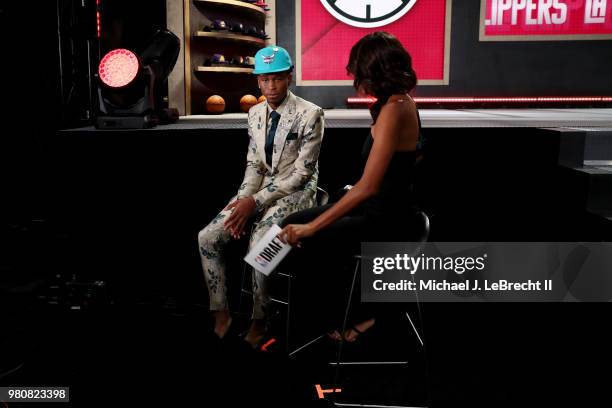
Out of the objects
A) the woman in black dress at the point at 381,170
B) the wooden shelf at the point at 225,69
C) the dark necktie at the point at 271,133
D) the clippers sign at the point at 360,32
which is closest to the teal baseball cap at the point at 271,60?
the dark necktie at the point at 271,133

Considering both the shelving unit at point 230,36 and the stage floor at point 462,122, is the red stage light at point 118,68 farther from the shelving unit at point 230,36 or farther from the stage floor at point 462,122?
the shelving unit at point 230,36

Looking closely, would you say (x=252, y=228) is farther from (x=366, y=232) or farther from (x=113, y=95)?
(x=113, y=95)

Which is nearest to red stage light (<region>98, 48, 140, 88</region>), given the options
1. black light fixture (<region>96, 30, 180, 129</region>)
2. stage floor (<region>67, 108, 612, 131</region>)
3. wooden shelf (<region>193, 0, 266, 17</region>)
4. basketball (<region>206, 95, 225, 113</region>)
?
black light fixture (<region>96, 30, 180, 129</region>)

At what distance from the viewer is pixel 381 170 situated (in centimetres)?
185

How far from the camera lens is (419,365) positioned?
2.45 metres

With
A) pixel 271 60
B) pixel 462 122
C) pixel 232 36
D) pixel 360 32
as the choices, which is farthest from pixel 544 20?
pixel 271 60

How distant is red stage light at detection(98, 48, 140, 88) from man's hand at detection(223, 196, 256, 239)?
4.44ft

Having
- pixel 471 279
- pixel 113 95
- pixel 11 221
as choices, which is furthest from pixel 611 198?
pixel 11 221

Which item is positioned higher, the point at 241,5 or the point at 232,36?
the point at 241,5

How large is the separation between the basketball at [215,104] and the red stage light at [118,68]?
2498mm

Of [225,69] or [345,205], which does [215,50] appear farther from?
[345,205]

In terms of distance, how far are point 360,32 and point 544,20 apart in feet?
8.25

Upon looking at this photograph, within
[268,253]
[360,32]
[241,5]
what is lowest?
[268,253]

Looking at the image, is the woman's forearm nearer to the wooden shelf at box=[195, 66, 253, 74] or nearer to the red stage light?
the red stage light
